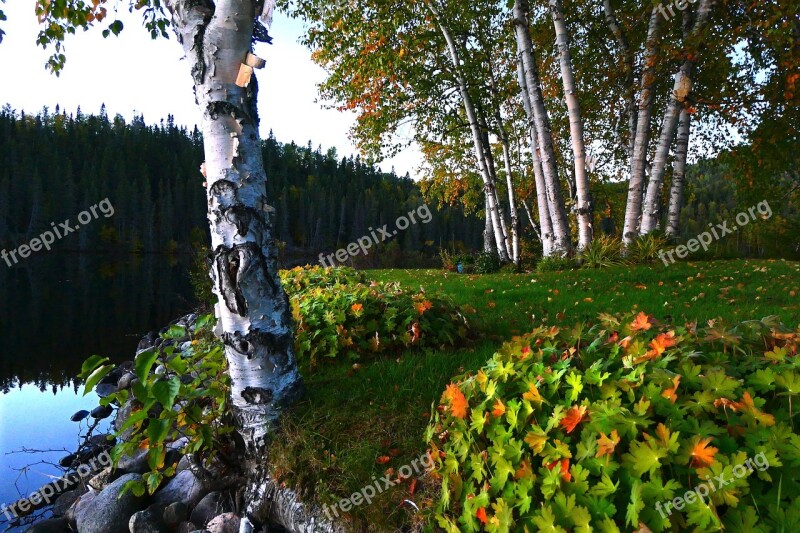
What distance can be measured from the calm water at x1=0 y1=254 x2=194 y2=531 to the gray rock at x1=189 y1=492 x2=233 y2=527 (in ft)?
9.27

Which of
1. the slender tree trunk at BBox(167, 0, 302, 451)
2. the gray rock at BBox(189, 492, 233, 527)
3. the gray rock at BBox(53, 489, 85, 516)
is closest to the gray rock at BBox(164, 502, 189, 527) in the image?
the gray rock at BBox(189, 492, 233, 527)

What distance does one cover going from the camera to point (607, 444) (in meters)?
1.41

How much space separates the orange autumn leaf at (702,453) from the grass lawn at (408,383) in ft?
3.67

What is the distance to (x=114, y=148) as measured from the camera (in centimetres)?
8538

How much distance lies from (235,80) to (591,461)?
2892 mm

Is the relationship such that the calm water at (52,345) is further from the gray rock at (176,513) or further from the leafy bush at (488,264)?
the leafy bush at (488,264)

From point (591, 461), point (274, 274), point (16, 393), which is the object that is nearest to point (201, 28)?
point (274, 274)

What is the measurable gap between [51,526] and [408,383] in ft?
10.7

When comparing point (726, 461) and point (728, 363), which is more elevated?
point (728, 363)

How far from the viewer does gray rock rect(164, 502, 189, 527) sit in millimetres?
3257

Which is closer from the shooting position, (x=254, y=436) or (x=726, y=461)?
(x=726, y=461)

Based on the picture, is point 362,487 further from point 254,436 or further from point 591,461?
point 591,461

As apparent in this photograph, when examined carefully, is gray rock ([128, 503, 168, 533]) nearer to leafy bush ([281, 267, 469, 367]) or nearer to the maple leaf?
leafy bush ([281, 267, 469, 367])

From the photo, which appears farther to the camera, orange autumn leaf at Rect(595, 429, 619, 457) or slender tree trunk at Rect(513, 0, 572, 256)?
slender tree trunk at Rect(513, 0, 572, 256)
